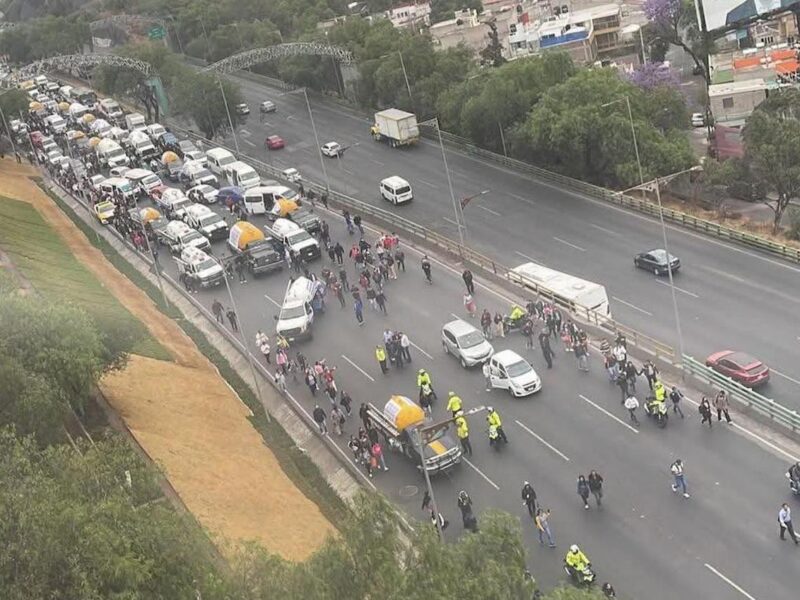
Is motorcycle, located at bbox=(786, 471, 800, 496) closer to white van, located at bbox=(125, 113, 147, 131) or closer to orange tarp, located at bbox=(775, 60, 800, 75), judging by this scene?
orange tarp, located at bbox=(775, 60, 800, 75)

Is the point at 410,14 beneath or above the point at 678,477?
above

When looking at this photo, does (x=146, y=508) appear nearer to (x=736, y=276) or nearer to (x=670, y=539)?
(x=670, y=539)

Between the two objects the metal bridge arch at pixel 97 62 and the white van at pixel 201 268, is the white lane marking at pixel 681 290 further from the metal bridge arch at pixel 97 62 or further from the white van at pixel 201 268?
the metal bridge arch at pixel 97 62

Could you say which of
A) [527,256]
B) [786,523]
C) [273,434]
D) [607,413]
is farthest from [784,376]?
[273,434]

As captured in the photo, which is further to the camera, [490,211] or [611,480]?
[490,211]

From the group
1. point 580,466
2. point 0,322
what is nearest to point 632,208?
point 580,466

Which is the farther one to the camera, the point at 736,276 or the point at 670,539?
the point at 736,276

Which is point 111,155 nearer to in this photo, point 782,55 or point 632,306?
point 632,306
